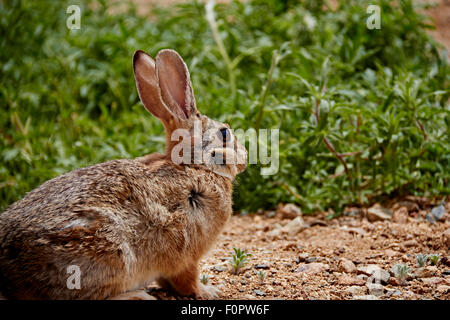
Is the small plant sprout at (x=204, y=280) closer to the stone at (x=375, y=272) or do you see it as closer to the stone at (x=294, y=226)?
the stone at (x=375, y=272)

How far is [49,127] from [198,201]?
3.67 m

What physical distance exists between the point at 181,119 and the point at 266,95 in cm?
174

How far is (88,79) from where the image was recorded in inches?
292

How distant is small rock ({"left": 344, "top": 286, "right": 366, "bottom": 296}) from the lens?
353cm

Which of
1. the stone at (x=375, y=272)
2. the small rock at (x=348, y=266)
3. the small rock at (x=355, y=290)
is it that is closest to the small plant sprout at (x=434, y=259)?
the stone at (x=375, y=272)

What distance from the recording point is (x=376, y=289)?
3.53 meters

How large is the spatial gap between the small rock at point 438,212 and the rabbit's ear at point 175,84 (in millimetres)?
2435

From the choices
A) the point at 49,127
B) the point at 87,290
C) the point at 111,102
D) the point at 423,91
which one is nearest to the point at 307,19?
the point at 423,91

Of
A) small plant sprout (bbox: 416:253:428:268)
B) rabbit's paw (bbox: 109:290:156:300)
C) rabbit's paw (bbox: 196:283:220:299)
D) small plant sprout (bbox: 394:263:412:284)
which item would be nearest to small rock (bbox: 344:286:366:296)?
small plant sprout (bbox: 394:263:412:284)

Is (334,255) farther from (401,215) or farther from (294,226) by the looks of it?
(401,215)

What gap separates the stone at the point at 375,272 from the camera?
369 centimetres

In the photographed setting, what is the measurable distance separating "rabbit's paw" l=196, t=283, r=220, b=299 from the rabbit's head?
79 centimetres
